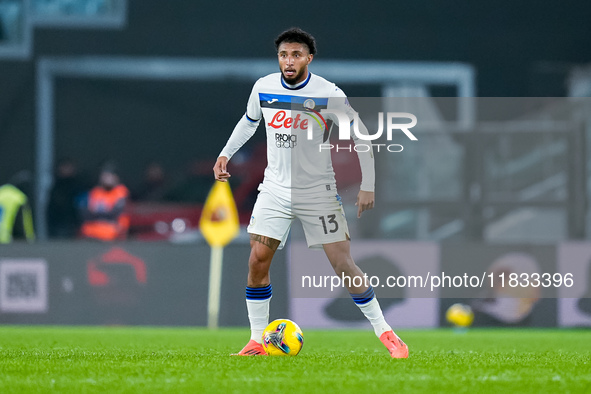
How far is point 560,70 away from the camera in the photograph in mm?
20141

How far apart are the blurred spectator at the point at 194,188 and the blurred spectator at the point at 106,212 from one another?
298 centimetres

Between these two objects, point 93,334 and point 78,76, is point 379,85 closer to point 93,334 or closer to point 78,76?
point 78,76

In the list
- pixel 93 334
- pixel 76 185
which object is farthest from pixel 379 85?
pixel 93 334

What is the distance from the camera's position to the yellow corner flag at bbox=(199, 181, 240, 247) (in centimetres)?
1248

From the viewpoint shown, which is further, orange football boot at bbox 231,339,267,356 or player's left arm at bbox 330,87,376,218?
orange football boot at bbox 231,339,267,356

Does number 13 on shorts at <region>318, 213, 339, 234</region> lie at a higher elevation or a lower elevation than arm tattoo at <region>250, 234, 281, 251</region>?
higher

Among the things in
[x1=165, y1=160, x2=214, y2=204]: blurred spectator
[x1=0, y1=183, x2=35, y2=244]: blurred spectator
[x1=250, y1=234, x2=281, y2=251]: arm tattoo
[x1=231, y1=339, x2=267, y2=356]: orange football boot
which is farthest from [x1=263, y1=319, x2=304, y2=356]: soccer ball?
[x1=165, y1=160, x2=214, y2=204]: blurred spectator

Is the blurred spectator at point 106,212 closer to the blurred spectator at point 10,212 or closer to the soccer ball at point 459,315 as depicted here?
the blurred spectator at point 10,212

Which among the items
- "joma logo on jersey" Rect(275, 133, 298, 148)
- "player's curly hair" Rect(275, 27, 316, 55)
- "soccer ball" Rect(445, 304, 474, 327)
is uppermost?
"player's curly hair" Rect(275, 27, 316, 55)

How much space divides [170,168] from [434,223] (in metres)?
11.2

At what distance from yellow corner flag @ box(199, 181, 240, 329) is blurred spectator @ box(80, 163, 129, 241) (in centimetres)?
136

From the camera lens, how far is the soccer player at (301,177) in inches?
245

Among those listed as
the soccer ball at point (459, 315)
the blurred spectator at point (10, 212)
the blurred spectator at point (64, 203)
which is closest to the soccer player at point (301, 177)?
the soccer ball at point (459, 315)

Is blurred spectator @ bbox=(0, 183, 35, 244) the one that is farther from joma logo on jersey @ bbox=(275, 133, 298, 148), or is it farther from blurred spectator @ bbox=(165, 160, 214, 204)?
joma logo on jersey @ bbox=(275, 133, 298, 148)
